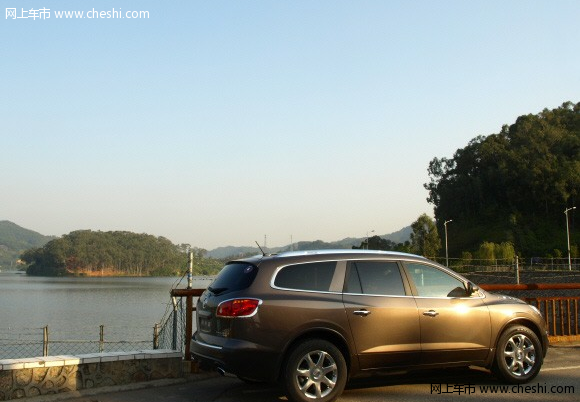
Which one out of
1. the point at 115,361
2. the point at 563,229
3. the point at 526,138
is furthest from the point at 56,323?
the point at 526,138

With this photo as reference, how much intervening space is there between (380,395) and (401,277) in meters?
1.35

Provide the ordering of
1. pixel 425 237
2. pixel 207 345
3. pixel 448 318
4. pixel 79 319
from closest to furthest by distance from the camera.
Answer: pixel 207 345, pixel 448 318, pixel 79 319, pixel 425 237

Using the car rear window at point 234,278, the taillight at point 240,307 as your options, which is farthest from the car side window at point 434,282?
the taillight at point 240,307

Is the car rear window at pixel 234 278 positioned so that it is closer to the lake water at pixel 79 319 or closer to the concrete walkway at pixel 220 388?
the concrete walkway at pixel 220 388

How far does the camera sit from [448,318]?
799 centimetres

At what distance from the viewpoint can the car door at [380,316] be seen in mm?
7449

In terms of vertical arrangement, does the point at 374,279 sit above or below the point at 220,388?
above

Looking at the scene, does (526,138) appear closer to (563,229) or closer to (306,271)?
(563,229)

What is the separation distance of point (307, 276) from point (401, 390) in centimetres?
186

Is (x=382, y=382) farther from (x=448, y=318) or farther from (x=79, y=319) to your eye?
(x=79, y=319)

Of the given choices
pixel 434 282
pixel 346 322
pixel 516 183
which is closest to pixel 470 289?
pixel 434 282

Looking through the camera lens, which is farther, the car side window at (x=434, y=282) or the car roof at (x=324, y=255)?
the car side window at (x=434, y=282)

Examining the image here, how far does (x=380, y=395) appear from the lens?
7.75 metres

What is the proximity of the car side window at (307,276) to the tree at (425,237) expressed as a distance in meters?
68.0
